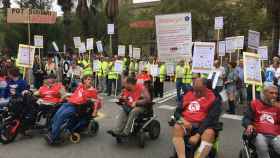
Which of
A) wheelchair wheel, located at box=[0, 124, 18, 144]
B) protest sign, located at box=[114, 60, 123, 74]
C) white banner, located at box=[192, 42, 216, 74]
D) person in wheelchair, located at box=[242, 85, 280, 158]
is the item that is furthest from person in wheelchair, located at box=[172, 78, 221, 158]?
protest sign, located at box=[114, 60, 123, 74]

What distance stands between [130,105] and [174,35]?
3315 mm

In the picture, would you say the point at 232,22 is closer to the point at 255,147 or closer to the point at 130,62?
the point at 130,62

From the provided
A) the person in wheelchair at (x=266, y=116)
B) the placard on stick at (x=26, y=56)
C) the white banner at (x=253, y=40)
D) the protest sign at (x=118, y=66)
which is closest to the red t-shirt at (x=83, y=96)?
the person in wheelchair at (x=266, y=116)

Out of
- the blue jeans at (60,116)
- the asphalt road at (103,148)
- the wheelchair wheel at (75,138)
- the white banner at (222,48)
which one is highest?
the white banner at (222,48)

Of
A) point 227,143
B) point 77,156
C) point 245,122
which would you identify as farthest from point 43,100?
point 245,122

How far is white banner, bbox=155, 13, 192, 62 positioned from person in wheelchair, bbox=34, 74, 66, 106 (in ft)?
10.3

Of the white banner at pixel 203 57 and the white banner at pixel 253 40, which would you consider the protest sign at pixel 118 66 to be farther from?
the white banner at pixel 203 57

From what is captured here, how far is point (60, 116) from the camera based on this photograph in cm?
905

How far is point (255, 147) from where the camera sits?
6.83 m

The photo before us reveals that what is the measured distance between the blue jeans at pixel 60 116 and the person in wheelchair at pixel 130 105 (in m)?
0.89

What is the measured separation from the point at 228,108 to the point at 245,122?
25.3 ft

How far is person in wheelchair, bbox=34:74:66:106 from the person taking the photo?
10031mm

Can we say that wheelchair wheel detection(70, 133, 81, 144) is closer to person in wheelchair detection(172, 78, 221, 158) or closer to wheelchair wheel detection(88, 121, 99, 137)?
wheelchair wheel detection(88, 121, 99, 137)

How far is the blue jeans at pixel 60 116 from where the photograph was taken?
29.3 ft
